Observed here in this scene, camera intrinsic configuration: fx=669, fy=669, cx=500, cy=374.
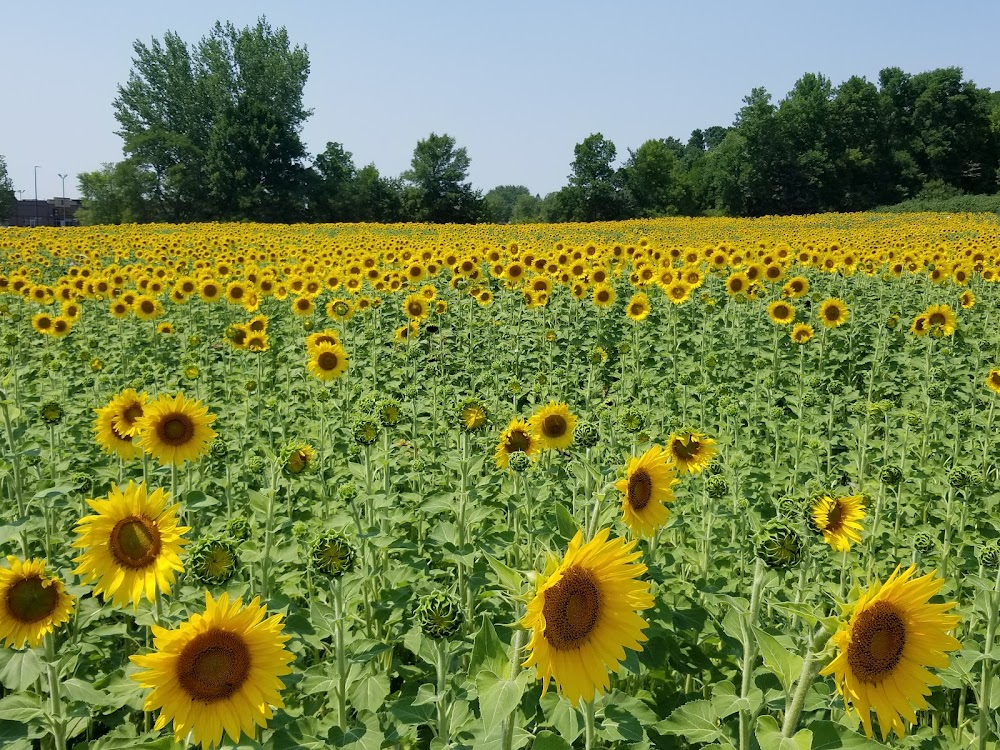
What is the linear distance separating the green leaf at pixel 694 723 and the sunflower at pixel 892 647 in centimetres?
74

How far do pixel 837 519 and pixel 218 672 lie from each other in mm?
2520

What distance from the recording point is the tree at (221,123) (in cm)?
5916

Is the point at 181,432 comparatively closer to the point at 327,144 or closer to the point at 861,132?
the point at 327,144

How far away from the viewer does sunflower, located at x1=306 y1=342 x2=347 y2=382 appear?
5258mm

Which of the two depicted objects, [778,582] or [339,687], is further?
[778,582]

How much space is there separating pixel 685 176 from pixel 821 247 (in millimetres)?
69881

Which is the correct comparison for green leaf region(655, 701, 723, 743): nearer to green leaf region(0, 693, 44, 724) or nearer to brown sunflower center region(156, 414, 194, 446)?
green leaf region(0, 693, 44, 724)

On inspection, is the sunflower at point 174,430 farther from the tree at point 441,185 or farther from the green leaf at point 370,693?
the tree at point 441,185

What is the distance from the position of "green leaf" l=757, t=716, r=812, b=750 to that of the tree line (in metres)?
60.7

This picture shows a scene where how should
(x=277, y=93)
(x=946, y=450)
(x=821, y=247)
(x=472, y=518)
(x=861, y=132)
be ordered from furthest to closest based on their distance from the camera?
(x=861, y=132)
(x=277, y=93)
(x=821, y=247)
(x=946, y=450)
(x=472, y=518)

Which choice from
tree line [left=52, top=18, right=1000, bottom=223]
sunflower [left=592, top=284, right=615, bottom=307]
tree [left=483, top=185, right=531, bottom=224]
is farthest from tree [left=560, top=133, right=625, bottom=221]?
sunflower [left=592, top=284, right=615, bottom=307]

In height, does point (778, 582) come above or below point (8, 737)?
above

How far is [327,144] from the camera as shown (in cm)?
6962

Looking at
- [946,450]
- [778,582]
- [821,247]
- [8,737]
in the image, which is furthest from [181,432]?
[821,247]
